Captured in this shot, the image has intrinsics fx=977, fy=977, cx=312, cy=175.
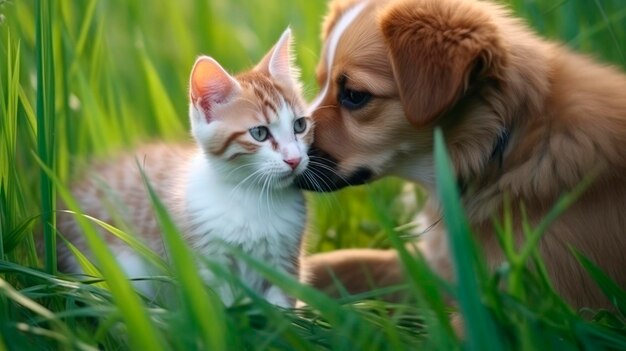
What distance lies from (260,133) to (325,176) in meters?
0.26

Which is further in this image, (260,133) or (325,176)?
(325,176)

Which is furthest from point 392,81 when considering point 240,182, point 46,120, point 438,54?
point 46,120

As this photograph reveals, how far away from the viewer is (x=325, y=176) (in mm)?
2734

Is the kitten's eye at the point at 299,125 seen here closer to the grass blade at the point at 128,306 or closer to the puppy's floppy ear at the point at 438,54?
the puppy's floppy ear at the point at 438,54

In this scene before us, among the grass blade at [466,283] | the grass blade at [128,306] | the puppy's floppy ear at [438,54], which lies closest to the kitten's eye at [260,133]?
the puppy's floppy ear at [438,54]

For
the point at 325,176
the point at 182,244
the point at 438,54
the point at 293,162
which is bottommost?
the point at 325,176

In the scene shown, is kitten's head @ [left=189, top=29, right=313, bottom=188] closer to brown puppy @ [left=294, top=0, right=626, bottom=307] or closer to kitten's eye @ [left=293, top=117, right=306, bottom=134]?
kitten's eye @ [left=293, top=117, right=306, bottom=134]

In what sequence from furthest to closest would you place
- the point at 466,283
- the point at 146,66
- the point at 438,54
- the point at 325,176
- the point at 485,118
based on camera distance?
1. the point at 146,66
2. the point at 325,176
3. the point at 485,118
4. the point at 438,54
5. the point at 466,283

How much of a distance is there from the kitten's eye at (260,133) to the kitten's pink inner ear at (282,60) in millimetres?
256

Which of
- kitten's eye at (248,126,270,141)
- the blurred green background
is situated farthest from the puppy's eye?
the blurred green background

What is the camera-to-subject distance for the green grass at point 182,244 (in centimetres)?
167

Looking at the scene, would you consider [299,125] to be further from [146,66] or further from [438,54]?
[146,66]

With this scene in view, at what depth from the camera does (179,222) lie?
8.64 ft

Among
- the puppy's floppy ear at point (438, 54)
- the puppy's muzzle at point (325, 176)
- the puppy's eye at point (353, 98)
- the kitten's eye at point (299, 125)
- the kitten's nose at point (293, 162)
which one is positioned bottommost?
the puppy's muzzle at point (325, 176)
